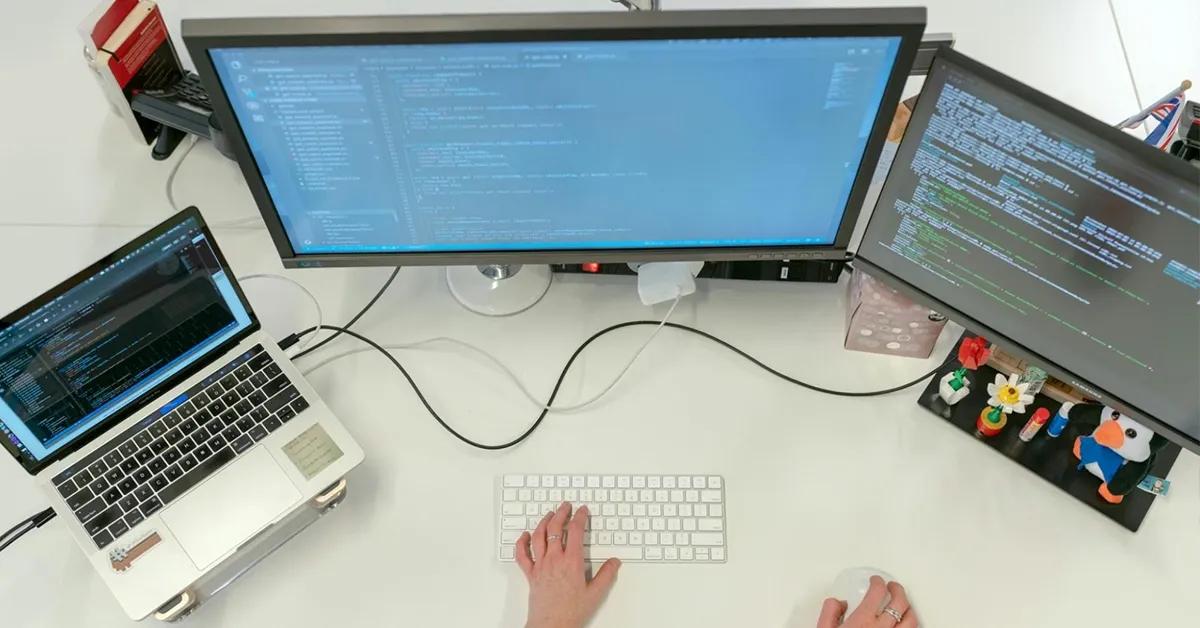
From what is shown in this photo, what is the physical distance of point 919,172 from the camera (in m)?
0.93

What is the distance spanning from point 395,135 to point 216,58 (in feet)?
0.58

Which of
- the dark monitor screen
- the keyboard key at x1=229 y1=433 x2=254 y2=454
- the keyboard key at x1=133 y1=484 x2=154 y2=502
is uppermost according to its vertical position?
the dark monitor screen

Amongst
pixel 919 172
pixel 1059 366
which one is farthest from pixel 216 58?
pixel 1059 366

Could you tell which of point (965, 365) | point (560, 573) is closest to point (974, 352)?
point (965, 365)

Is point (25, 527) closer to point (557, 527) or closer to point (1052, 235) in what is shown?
point (557, 527)

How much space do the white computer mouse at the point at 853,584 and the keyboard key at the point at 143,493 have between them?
77cm

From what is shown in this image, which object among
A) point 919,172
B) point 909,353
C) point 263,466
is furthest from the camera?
point 909,353

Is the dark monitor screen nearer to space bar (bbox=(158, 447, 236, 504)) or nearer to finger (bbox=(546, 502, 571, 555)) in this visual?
finger (bbox=(546, 502, 571, 555))

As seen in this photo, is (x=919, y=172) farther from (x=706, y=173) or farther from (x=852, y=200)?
(x=706, y=173)

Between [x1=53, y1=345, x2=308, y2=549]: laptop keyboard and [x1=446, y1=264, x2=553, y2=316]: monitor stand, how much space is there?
26 centimetres

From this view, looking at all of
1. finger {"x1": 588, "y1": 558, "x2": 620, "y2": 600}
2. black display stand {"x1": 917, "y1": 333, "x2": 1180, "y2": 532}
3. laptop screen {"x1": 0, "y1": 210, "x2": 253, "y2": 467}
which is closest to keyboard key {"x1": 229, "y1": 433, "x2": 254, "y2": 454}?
laptop screen {"x1": 0, "y1": 210, "x2": 253, "y2": 467}

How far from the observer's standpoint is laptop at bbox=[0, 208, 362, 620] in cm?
94

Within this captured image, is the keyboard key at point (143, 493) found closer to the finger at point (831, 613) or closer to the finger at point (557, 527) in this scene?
the finger at point (557, 527)

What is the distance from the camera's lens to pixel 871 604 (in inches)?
38.4
